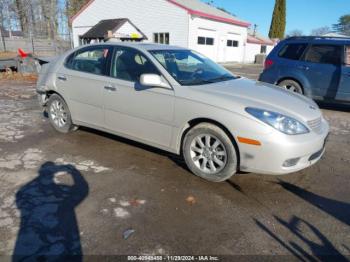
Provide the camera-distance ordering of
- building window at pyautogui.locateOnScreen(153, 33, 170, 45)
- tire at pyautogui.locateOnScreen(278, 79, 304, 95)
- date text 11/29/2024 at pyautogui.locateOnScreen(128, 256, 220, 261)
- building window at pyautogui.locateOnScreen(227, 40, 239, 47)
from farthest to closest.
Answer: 1. building window at pyautogui.locateOnScreen(227, 40, 239, 47)
2. building window at pyautogui.locateOnScreen(153, 33, 170, 45)
3. tire at pyautogui.locateOnScreen(278, 79, 304, 95)
4. date text 11/29/2024 at pyautogui.locateOnScreen(128, 256, 220, 261)

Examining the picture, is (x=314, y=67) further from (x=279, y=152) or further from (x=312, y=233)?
(x=312, y=233)

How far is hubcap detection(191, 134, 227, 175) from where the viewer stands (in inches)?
143

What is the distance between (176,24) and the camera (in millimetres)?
21984

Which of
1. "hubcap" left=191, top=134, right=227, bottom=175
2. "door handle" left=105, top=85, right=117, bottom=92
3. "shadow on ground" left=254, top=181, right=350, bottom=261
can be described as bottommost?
"shadow on ground" left=254, top=181, right=350, bottom=261

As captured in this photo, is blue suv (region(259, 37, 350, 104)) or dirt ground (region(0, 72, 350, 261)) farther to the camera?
blue suv (region(259, 37, 350, 104))

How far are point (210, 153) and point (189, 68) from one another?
140cm

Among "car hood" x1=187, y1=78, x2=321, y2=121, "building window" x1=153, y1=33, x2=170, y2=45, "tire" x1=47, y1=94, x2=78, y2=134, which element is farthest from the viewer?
"building window" x1=153, y1=33, x2=170, y2=45

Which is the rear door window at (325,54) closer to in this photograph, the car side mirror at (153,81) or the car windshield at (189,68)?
the car windshield at (189,68)

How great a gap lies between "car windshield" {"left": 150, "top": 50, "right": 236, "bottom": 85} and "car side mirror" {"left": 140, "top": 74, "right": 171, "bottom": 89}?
0.18 metres

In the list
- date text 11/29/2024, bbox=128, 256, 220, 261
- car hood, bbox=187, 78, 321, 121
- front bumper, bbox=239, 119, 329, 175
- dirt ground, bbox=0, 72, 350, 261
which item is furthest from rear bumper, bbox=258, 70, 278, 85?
date text 11/29/2024, bbox=128, 256, 220, 261

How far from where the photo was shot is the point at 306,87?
762 cm

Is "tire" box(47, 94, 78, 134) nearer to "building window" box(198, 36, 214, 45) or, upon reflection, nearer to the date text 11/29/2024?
the date text 11/29/2024

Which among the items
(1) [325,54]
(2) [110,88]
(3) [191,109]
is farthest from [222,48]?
(3) [191,109]

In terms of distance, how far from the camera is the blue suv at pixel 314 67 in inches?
285
